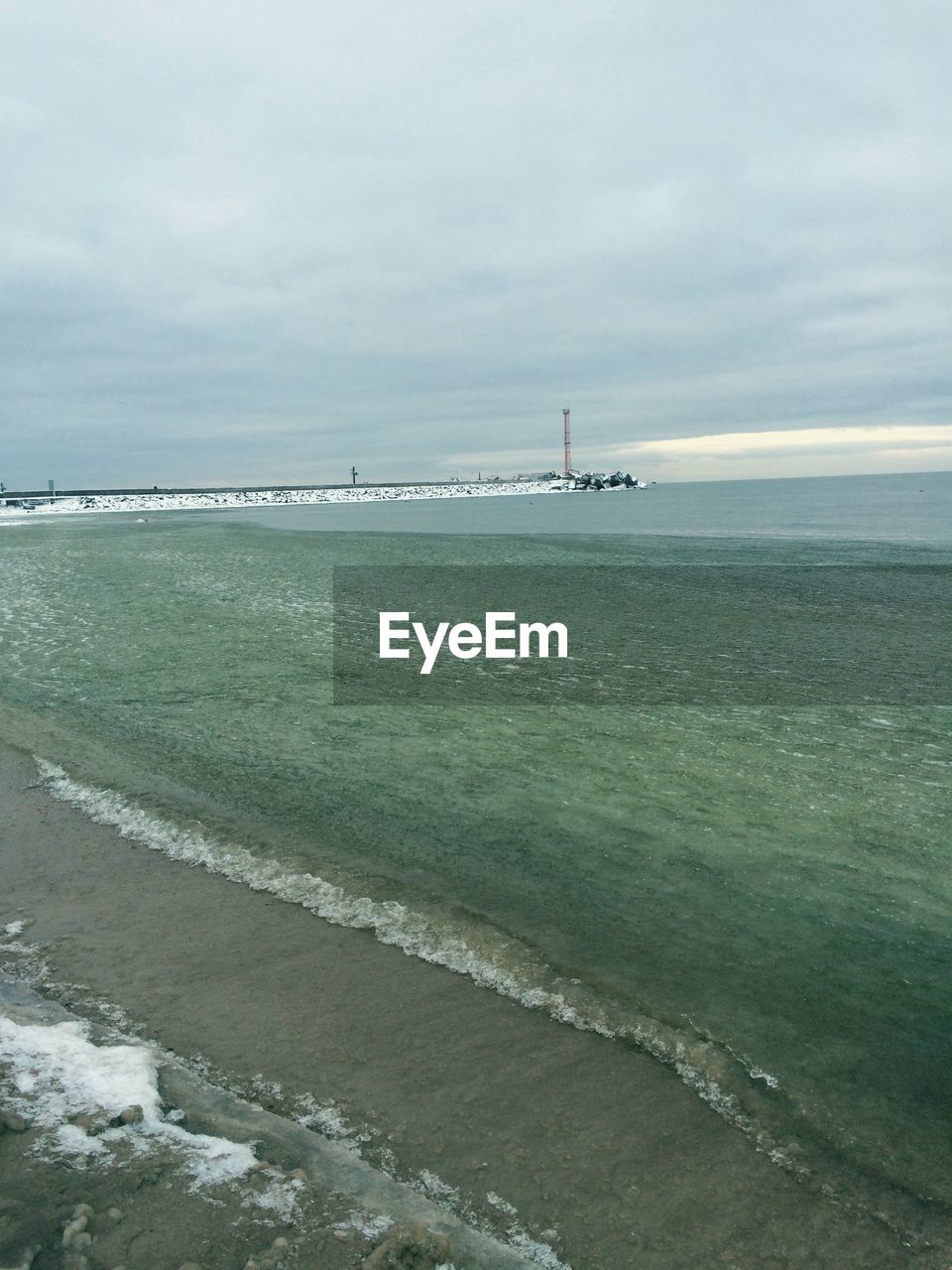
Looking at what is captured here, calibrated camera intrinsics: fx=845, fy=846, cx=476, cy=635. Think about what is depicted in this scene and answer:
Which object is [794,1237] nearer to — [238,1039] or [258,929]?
[238,1039]

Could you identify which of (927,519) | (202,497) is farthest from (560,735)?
(202,497)
